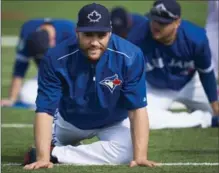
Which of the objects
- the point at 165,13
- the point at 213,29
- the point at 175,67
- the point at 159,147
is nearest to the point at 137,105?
the point at 159,147

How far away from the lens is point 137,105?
22.5 feet

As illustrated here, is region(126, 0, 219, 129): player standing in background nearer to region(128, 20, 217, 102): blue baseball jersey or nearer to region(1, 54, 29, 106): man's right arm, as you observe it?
region(128, 20, 217, 102): blue baseball jersey

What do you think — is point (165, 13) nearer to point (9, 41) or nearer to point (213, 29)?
point (213, 29)

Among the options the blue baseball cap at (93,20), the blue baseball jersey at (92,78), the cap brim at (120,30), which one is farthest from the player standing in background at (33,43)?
the blue baseball cap at (93,20)

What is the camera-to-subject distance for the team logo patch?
259 inches

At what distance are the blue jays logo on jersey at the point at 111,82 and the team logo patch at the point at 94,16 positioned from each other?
0.53m

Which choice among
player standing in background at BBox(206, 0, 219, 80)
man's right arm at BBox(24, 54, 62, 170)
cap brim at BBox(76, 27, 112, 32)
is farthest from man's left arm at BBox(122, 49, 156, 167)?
A: player standing in background at BBox(206, 0, 219, 80)

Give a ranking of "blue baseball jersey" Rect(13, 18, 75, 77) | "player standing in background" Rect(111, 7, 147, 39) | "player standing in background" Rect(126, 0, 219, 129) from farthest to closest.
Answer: "player standing in background" Rect(111, 7, 147, 39) < "blue baseball jersey" Rect(13, 18, 75, 77) < "player standing in background" Rect(126, 0, 219, 129)

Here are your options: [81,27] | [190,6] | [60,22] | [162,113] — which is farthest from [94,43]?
[190,6]

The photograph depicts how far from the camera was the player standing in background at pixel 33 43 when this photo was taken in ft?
34.0

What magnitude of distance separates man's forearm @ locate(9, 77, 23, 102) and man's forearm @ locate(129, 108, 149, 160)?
4519mm

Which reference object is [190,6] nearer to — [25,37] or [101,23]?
[25,37]

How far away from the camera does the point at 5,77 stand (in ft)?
47.1

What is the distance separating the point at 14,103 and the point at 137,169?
4.84 meters
